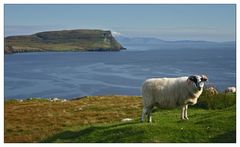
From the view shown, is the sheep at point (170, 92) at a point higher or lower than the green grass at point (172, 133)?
higher

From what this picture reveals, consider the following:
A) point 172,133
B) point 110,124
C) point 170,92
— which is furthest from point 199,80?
point 110,124

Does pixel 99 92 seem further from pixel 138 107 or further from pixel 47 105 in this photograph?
pixel 138 107

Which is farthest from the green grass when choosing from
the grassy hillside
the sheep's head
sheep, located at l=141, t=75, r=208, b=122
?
the sheep's head

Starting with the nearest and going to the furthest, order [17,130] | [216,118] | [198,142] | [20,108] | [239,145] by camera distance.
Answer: [239,145] → [198,142] → [216,118] → [17,130] → [20,108]

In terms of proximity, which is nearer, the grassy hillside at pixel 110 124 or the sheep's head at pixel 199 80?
the grassy hillside at pixel 110 124

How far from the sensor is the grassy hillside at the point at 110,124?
46.2 feet

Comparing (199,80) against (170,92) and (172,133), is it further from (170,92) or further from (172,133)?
(172,133)

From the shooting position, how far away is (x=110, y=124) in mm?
18344

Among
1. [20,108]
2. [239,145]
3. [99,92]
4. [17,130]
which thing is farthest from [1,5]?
[99,92]

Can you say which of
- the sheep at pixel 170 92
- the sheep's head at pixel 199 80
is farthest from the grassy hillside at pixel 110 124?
the sheep's head at pixel 199 80

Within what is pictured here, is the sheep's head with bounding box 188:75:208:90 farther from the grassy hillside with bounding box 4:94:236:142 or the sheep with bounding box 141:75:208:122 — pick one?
the grassy hillside with bounding box 4:94:236:142

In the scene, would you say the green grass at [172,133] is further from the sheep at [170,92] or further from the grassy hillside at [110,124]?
the sheep at [170,92]

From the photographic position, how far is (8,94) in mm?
73875

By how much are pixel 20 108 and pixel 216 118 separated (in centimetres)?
2347
